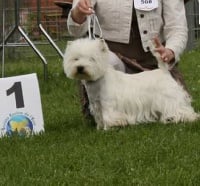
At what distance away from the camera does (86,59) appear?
4.31 m

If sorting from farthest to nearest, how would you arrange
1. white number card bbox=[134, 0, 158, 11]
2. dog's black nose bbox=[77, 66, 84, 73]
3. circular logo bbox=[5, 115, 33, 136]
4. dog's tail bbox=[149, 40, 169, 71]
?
white number card bbox=[134, 0, 158, 11], dog's tail bbox=[149, 40, 169, 71], circular logo bbox=[5, 115, 33, 136], dog's black nose bbox=[77, 66, 84, 73]

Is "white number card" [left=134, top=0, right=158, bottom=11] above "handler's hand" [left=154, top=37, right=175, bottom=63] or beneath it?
above

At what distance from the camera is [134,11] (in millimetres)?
4742

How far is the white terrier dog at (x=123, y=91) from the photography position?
4.32 m

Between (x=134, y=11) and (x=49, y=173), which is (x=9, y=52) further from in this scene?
(x=49, y=173)

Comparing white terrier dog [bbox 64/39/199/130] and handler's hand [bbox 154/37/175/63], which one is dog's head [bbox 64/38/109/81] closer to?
white terrier dog [bbox 64/39/199/130]

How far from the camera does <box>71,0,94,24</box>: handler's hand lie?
431 cm

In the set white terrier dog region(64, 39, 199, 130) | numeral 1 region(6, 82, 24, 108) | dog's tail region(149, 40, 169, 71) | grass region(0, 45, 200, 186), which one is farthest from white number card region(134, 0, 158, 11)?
numeral 1 region(6, 82, 24, 108)

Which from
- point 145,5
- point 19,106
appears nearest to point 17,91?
point 19,106

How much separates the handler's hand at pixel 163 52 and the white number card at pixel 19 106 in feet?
2.69

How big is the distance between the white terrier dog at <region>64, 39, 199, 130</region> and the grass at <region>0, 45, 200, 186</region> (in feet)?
0.41

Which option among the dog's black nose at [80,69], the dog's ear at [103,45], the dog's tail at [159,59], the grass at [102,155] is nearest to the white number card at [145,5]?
the dog's tail at [159,59]

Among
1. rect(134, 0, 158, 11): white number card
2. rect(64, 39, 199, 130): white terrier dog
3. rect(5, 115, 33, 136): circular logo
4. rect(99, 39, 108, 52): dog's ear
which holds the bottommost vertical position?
rect(5, 115, 33, 136): circular logo

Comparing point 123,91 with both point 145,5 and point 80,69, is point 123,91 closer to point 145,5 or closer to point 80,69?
point 80,69
